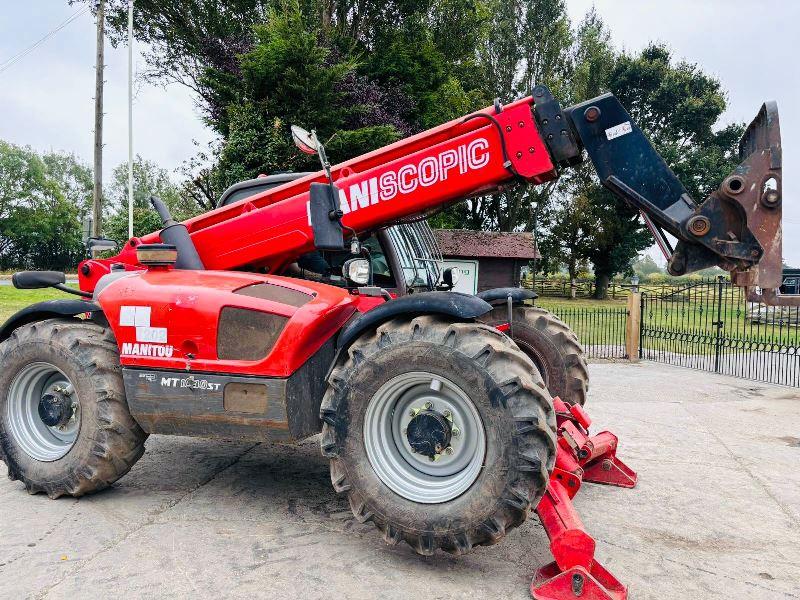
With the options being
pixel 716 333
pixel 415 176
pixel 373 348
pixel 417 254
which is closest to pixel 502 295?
pixel 417 254

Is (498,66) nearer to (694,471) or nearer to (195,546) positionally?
Answer: (694,471)

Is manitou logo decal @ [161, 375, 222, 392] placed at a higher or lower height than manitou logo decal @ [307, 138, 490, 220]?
lower

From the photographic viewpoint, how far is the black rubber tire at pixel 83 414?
3.95 m

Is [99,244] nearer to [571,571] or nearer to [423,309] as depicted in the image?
[423,309]

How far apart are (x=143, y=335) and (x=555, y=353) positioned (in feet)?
10.6

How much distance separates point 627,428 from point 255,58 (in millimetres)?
14704

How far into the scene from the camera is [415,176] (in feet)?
13.2

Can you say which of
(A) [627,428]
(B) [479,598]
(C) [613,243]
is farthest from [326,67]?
(C) [613,243]

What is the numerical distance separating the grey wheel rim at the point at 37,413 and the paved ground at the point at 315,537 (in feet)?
1.10

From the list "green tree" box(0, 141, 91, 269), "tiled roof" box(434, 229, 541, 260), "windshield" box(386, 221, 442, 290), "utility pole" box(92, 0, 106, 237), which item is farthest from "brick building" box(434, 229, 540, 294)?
"green tree" box(0, 141, 91, 269)

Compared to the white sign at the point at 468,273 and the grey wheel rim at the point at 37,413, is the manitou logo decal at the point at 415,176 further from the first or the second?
the white sign at the point at 468,273

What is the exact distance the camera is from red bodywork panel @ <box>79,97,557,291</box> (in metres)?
3.91

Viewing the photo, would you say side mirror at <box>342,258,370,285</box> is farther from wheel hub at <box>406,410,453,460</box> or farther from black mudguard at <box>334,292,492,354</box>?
wheel hub at <box>406,410,453,460</box>

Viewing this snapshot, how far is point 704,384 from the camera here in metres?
9.99
